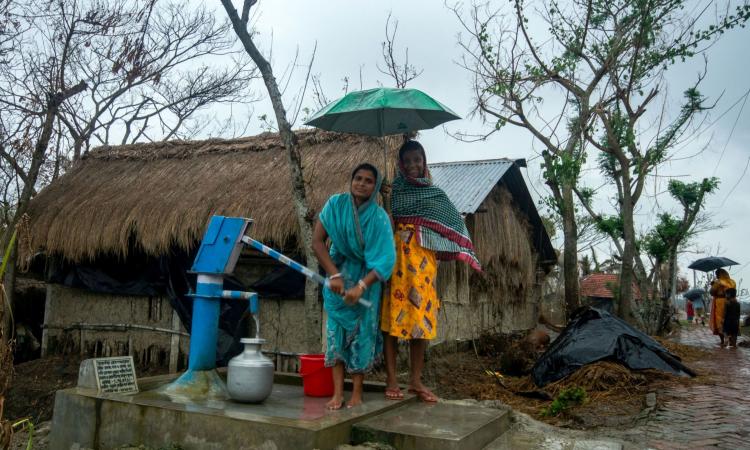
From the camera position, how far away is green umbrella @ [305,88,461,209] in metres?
4.05

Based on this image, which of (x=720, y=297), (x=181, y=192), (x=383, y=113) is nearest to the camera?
(x=383, y=113)

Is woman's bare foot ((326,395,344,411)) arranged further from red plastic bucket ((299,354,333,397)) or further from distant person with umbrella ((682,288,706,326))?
distant person with umbrella ((682,288,706,326))

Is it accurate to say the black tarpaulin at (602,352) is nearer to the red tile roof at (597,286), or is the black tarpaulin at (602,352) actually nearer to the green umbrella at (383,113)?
the green umbrella at (383,113)

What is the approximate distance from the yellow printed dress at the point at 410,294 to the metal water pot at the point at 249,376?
82 cm

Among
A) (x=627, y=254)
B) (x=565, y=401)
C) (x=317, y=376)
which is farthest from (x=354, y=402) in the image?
(x=627, y=254)

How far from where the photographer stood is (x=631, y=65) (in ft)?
35.7

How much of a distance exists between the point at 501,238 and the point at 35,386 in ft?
25.9

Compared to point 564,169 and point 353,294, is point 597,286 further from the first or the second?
point 353,294

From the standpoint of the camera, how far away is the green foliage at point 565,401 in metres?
5.24

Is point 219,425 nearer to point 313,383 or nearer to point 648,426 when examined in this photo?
point 313,383

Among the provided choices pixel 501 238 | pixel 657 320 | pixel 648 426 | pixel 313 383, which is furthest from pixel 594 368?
pixel 657 320

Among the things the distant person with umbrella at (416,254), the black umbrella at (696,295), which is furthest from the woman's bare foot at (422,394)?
the black umbrella at (696,295)

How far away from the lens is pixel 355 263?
12.3 feet

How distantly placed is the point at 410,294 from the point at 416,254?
273 millimetres
